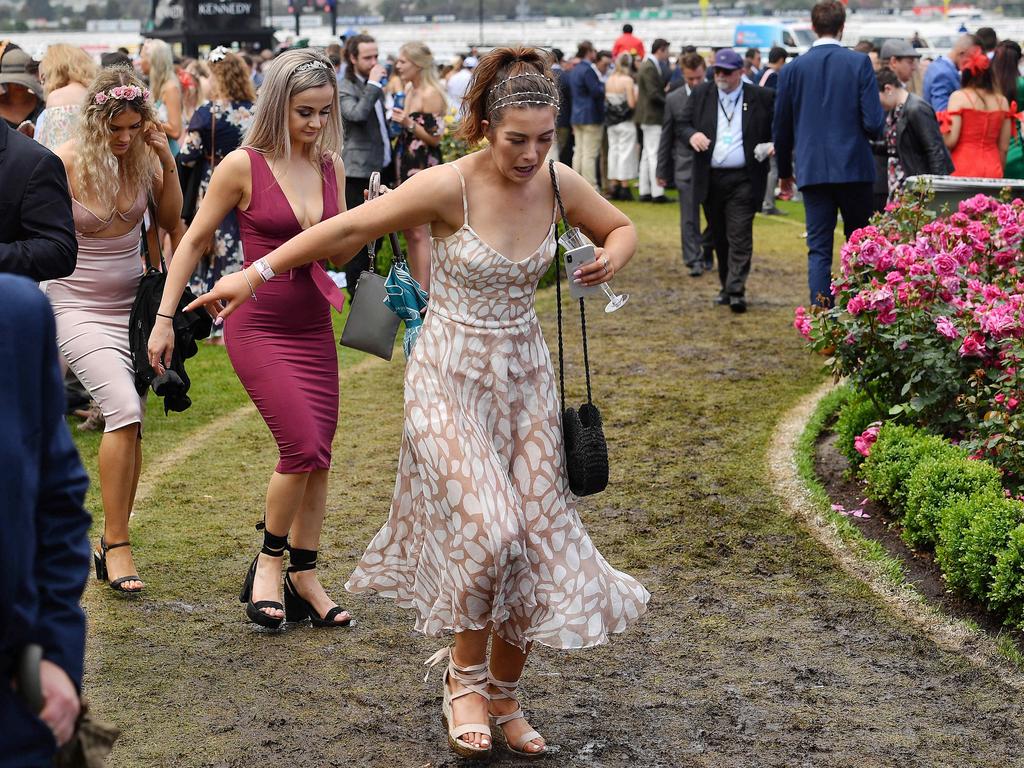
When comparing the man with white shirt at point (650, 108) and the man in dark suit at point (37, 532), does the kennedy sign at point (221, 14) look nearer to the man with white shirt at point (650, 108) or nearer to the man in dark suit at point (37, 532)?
the man with white shirt at point (650, 108)

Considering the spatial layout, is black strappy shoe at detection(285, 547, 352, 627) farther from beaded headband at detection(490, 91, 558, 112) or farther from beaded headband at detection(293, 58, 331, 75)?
beaded headband at detection(490, 91, 558, 112)

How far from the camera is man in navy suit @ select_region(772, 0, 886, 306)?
945 centimetres

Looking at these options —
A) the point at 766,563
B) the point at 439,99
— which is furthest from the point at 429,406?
the point at 439,99

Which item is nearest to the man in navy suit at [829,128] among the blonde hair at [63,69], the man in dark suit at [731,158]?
the man in dark suit at [731,158]

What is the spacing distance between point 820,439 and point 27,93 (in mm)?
4491

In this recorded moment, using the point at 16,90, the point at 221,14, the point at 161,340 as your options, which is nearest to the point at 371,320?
the point at 161,340

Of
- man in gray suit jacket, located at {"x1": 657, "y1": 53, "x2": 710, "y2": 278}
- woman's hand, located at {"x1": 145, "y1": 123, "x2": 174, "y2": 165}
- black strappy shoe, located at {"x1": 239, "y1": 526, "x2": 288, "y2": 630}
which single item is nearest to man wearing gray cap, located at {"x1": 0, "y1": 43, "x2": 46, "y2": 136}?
woman's hand, located at {"x1": 145, "y1": 123, "x2": 174, "y2": 165}

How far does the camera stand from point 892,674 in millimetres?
4637

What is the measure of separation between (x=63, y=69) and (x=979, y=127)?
6546 mm

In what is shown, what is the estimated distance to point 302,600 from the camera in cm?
516

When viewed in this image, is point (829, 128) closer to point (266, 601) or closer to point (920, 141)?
point (920, 141)

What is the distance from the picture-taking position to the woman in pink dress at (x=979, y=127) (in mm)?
10570

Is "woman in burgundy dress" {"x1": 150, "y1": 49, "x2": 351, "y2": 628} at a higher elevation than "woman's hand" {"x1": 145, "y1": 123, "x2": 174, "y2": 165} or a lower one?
lower

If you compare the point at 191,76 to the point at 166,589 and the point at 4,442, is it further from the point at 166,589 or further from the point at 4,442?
the point at 4,442
